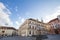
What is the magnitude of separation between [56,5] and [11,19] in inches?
39.8

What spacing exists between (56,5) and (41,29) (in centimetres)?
61

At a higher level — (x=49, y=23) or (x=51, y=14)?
(x=51, y=14)

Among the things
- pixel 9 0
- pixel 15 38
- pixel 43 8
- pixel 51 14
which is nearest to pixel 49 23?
pixel 51 14

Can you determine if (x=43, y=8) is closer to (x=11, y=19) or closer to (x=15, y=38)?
(x=11, y=19)

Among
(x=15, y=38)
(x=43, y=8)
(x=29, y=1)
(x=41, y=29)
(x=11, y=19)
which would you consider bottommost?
(x=15, y=38)

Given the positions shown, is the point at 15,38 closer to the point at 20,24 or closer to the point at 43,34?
the point at 20,24

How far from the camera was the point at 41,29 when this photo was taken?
2340 millimetres

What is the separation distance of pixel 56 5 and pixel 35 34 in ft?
2.52

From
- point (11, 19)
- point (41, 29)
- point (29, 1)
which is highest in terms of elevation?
point (29, 1)

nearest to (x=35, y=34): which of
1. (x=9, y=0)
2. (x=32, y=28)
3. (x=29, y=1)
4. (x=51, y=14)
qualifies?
(x=32, y=28)

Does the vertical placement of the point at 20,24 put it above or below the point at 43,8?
below

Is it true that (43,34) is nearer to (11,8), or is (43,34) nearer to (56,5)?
(56,5)

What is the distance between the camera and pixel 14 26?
7.64ft

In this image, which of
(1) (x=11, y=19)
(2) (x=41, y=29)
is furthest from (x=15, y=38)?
(2) (x=41, y=29)
